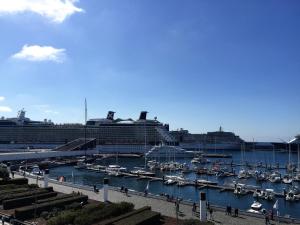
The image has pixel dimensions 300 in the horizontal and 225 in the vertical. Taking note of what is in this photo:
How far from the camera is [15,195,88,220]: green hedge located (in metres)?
24.5

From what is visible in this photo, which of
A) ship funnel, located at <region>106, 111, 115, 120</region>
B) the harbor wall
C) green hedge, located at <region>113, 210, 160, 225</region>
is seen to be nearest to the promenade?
green hedge, located at <region>113, 210, 160, 225</region>

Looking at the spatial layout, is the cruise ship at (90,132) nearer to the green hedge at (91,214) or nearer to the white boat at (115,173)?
the white boat at (115,173)

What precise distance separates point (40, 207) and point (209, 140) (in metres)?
146

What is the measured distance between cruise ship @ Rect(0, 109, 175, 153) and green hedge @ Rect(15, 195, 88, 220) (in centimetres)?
9792

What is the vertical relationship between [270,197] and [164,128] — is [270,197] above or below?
below

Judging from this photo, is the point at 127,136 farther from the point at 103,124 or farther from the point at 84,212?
the point at 84,212

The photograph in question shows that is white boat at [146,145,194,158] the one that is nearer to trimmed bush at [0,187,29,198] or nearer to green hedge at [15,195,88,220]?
trimmed bush at [0,187,29,198]

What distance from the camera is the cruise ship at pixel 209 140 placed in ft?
515

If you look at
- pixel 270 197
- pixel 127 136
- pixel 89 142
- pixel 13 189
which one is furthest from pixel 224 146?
pixel 13 189

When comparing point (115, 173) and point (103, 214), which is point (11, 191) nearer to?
point (103, 214)

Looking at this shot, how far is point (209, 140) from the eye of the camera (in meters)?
167

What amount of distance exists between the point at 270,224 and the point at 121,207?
9982mm

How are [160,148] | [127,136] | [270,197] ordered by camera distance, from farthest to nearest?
[127,136] → [160,148] → [270,197]

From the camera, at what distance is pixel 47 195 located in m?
30.4
